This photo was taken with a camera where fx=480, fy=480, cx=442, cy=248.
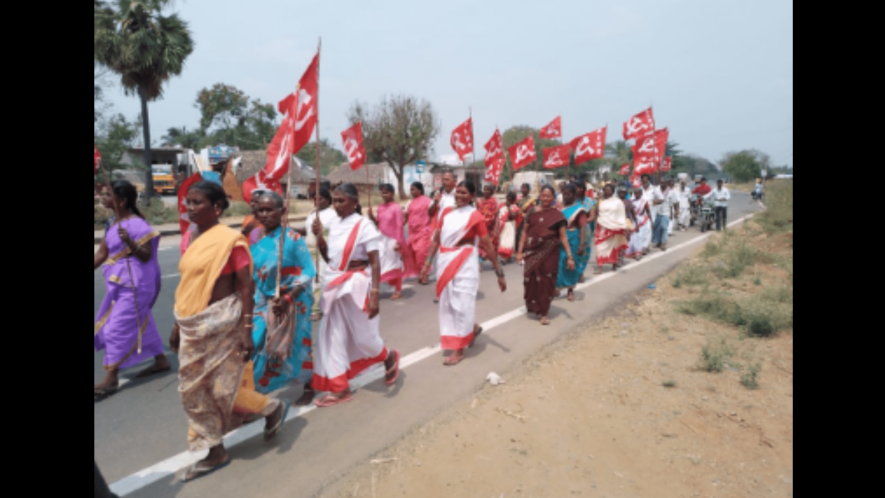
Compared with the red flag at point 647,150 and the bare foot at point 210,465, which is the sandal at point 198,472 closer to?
the bare foot at point 210,465

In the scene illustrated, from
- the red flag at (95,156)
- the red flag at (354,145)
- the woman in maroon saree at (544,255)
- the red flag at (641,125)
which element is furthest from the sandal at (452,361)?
the red flag at (641,125)

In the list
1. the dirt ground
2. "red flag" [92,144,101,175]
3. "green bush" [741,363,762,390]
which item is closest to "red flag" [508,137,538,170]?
the dirt ground

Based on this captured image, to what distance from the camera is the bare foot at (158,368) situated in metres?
4.17

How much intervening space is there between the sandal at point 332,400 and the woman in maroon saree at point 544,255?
9.07ft

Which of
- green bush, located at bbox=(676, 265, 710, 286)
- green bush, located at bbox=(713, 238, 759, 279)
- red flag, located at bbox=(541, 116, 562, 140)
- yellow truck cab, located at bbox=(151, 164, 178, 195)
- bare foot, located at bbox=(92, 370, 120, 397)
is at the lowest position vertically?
bare foot, located at bbox=(92, 370, 120, 397)

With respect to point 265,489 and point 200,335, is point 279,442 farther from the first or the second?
A: point 200,335

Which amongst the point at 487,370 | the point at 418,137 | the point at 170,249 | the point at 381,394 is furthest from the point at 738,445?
the point at 418,137

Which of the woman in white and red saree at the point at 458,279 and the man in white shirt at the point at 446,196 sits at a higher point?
the man in white shirt at the point at 446,196

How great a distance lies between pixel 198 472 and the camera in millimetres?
2729

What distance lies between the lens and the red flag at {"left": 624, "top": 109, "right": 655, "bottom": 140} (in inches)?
484

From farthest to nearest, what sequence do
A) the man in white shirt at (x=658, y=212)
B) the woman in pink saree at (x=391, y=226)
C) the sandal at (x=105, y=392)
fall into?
1. the man in white shirt at (x=658, y=212)
2. the woman in pink saree at (x=391, y=226)
3. the sandal at (x=105, y=392)

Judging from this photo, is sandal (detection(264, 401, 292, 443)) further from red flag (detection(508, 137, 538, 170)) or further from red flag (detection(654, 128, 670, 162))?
red flag (detection(654, 128, 670, 162))

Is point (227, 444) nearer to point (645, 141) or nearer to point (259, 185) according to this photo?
point (259, 185)

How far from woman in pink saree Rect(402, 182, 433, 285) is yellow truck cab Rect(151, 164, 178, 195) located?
31.3 meters
